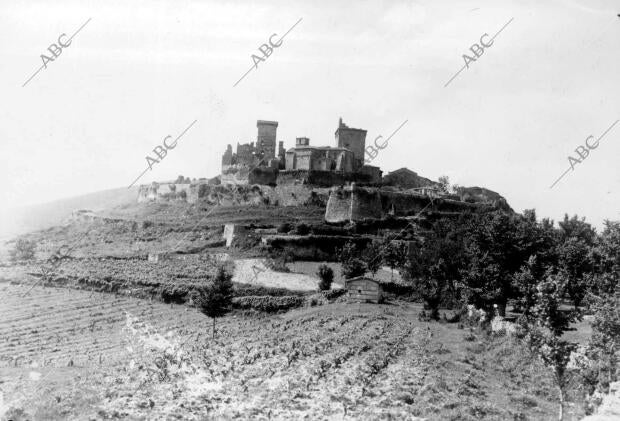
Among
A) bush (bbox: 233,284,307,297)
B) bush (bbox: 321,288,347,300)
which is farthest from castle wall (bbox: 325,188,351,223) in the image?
bush (bbox: 321,288,347,300)

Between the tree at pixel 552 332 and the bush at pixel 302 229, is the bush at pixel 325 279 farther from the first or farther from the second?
the tree at pixel 552 332

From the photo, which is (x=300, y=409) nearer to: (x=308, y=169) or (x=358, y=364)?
(x=358, y=364)

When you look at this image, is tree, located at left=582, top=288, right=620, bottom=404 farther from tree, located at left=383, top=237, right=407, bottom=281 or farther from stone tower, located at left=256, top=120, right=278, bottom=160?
stone tower, located at left=256, top=120, right=278, bottom=160

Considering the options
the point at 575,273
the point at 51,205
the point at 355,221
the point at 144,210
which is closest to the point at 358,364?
the point at 575,273

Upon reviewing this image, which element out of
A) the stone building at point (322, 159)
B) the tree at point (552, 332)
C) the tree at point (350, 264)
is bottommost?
the tree at point (350, 264)

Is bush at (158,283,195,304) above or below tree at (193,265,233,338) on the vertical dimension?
below

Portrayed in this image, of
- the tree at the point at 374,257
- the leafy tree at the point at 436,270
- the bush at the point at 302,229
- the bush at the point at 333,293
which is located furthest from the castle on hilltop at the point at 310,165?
the leafy tree at the point at 436,270
